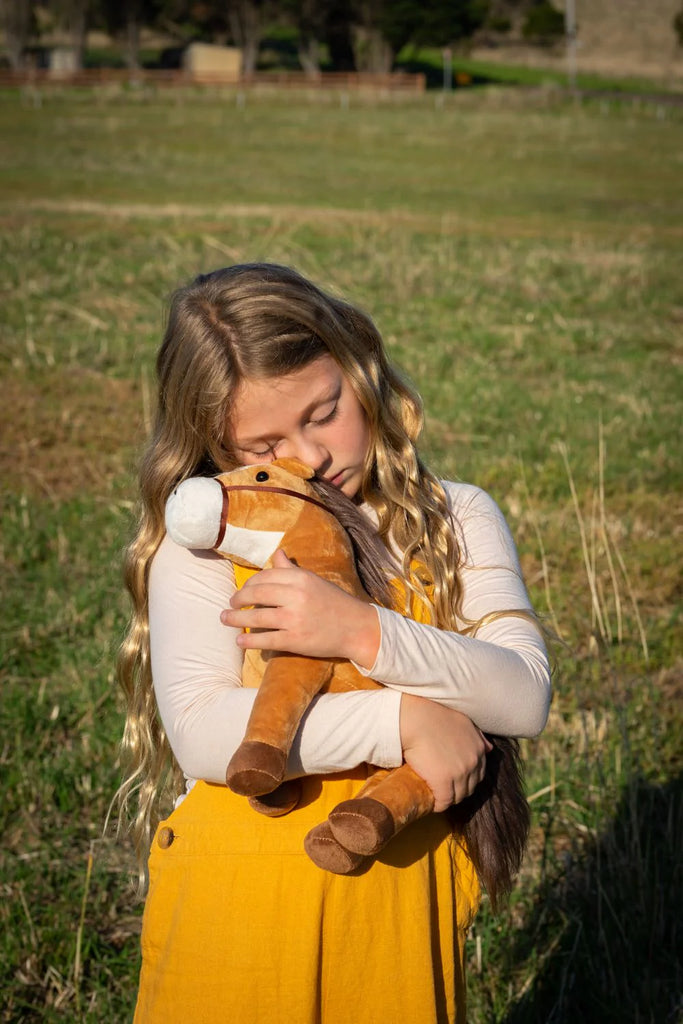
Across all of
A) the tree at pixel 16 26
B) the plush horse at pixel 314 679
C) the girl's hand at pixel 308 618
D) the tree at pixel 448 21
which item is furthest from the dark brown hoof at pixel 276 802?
the tree at pixel 448 21

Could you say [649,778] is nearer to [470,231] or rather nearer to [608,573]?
[608,573]

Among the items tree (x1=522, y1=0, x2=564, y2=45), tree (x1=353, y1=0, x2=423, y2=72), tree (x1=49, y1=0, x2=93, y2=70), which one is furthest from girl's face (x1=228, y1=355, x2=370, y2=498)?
tree (x1=522, y1=0, x2=564, y2=45)

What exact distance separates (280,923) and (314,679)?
1.21 feet

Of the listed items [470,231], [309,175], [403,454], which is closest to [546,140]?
[309,175]

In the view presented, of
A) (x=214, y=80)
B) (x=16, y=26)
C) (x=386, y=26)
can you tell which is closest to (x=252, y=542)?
(x=214, y=80)

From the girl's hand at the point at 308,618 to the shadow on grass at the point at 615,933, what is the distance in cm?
128

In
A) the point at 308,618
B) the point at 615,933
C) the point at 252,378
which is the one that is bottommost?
the point at 615,933

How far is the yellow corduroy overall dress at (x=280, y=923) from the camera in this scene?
158 centimetres

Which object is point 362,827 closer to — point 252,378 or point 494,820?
point 494,820

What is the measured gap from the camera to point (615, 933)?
253cm

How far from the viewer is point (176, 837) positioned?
5.39 ft

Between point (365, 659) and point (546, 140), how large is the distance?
105 ft

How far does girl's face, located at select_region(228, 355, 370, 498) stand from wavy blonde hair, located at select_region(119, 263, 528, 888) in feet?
0.07

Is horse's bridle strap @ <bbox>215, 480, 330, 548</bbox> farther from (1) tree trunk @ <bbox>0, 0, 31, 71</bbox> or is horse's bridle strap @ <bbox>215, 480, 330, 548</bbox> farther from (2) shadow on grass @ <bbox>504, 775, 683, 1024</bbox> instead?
(1) tree trunk @ <bbox>0, 0, 31, 71</bbox>
